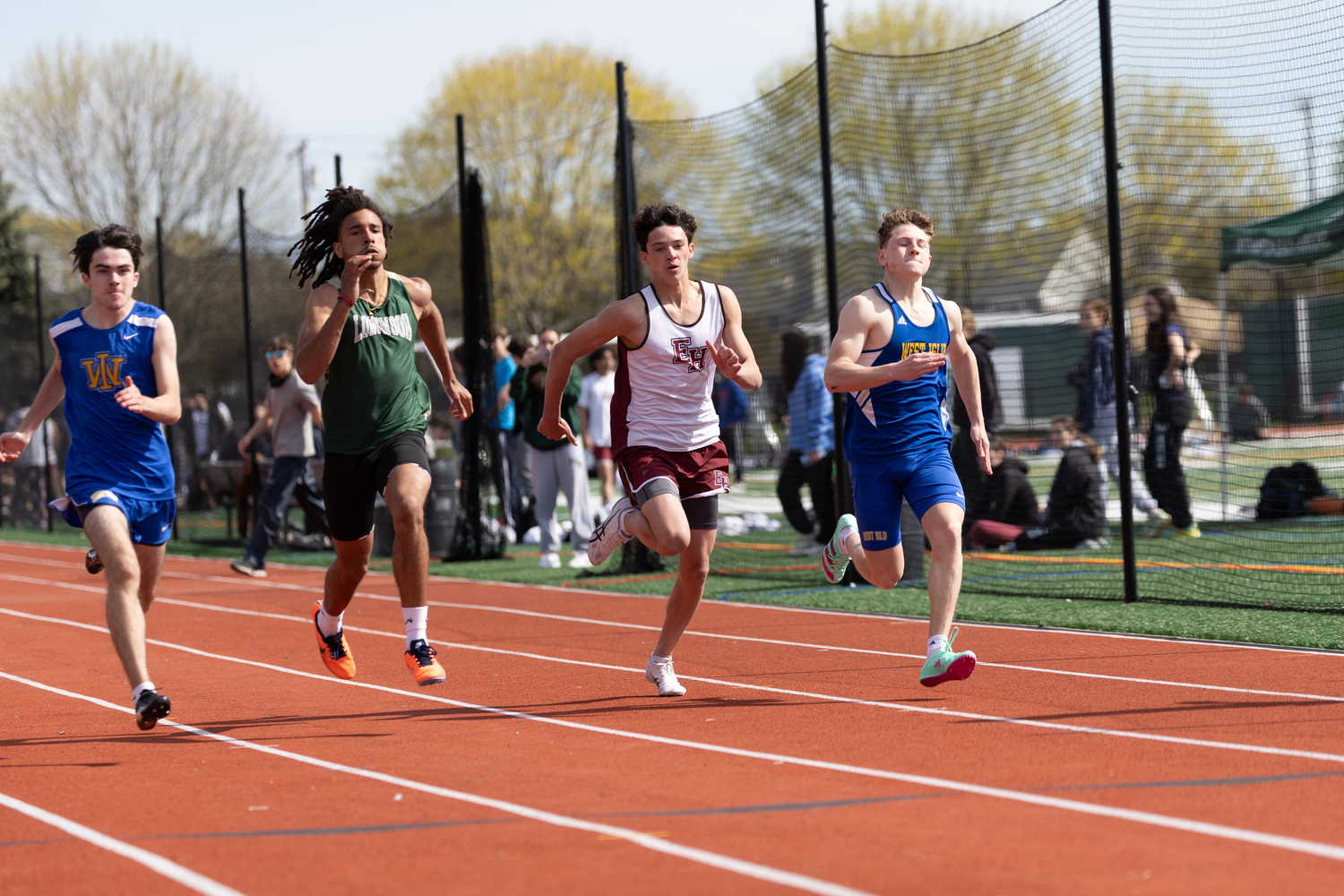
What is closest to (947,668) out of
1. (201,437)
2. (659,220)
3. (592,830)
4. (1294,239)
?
(659,220)

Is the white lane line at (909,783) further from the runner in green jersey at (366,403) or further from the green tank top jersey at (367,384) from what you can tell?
the green tank top jersey at (367,384)

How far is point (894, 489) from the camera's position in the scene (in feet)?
22.1

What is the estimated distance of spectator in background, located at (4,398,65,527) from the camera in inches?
952

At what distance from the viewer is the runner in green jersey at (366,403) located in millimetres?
6355

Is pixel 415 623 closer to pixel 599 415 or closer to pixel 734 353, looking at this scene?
pixel 734 353

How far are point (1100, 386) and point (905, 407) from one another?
22.2 feet

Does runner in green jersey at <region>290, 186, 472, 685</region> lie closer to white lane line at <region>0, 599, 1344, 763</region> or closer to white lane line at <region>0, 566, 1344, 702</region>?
white lane line at <region>0, 599, 1344, 763</region>

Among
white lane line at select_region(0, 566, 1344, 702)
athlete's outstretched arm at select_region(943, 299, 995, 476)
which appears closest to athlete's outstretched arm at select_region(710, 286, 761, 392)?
athlete's outstretched arm at select_region(943, 299, 995, 476)

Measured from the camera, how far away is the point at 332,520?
6.75 m

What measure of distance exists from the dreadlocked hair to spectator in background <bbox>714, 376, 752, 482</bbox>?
9421 mm

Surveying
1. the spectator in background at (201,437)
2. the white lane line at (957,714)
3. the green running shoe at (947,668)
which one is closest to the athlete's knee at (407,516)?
the white lane line at (957,714)

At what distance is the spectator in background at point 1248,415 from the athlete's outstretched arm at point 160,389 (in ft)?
40.4

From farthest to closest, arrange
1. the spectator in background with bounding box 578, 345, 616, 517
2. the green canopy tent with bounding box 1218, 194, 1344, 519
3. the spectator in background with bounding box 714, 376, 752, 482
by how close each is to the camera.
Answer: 1. the spectator in background with bounding box 714, 376, 752, 482
2. the spectator in background with bounding box 578, 345, 616, 517
3. the green canopy tent with bounding box 1218, 194, 1344, 519

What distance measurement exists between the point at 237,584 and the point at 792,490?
511 cm
